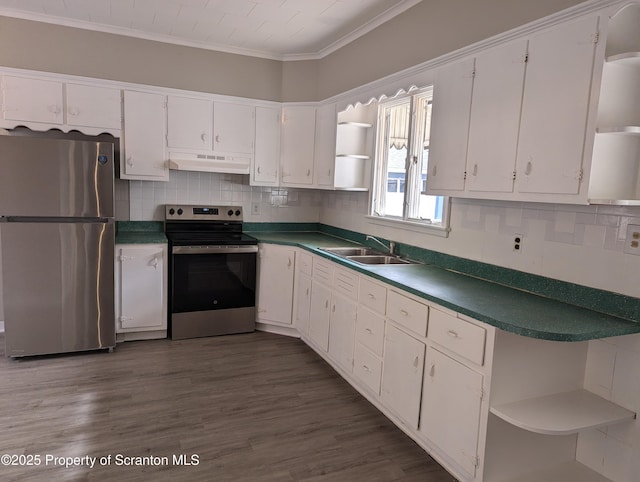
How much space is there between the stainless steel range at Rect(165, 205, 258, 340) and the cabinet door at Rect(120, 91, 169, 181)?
0.43 meters

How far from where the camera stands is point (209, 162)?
14.1 feet

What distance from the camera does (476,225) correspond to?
286cm

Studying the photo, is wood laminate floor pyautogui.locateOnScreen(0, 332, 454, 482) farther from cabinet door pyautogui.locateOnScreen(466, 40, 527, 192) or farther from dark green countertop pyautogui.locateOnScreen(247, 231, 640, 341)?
cabinet door pyautogui.locateOnScreen(466, 40, 527, 192)

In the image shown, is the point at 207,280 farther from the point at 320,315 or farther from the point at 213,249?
the point at 320,315

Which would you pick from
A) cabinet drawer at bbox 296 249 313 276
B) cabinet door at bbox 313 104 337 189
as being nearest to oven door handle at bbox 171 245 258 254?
cabinet drawer at bbox 296 249 313 276

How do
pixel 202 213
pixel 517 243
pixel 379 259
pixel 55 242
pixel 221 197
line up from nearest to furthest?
pixel 517 243 → pixel 55 242 → pixel 379 259 → pixel 202 213 → pixel 221 197

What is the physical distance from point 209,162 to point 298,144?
36.2 inches

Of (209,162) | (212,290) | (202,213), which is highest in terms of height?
(209,162)

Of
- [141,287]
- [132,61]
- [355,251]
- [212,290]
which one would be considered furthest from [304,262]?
[132,61]

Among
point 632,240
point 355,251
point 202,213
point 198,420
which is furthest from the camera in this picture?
point 202,213

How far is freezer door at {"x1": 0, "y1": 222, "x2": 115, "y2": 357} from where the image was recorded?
346 centimetres

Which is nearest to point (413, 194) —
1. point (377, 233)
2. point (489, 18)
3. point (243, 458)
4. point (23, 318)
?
point (377, 233)

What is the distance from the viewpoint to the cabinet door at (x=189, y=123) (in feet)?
13.9

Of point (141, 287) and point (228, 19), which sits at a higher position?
point (228, 19)
